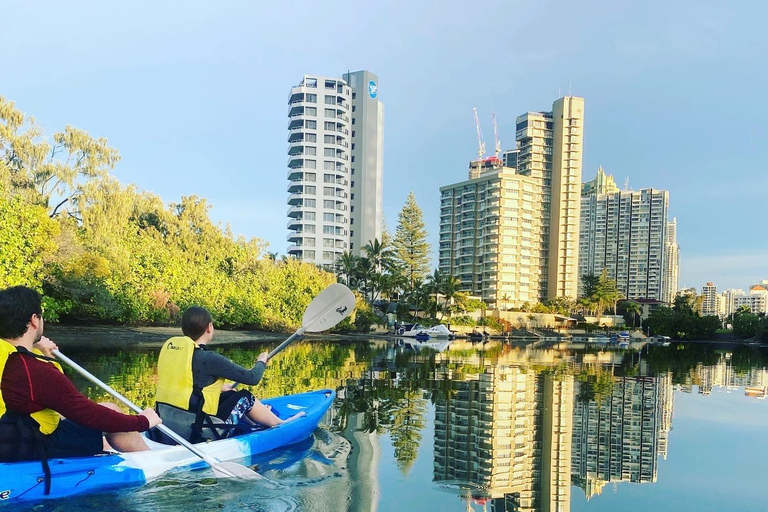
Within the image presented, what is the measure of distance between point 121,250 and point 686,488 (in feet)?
95.1

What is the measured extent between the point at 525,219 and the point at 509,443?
9029 centimetres

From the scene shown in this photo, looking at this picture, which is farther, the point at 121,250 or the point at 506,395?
the point at 121,250

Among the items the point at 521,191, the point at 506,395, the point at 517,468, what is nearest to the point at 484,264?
the point at 521,191

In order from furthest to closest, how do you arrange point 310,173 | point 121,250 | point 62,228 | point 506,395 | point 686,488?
point 310,173
point 121,250
point 62,228
point 506,395
point 686,488

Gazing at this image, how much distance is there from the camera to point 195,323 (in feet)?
20.2

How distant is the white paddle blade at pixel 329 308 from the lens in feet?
30.1

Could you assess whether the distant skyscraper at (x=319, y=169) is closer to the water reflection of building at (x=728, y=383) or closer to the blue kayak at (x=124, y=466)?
the water reflection of building at (x=728, y=383)

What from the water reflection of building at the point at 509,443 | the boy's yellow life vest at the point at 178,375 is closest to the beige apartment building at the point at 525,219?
the water reflection of building at the point at 509,443

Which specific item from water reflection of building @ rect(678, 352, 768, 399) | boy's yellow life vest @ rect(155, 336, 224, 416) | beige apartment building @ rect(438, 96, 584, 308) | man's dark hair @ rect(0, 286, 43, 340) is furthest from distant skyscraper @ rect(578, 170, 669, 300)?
man's dark hair @ rect(0, 286, 43, 340)

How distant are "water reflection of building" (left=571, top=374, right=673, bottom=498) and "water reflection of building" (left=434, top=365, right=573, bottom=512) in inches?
7.9

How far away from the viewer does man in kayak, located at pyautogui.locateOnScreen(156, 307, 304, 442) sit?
6.07m

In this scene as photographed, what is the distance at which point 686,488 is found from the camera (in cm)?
650

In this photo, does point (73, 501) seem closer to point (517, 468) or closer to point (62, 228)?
point (517, 468)

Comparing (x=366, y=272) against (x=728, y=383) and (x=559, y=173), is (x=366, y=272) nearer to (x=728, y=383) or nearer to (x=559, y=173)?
(x=559, y=173)
